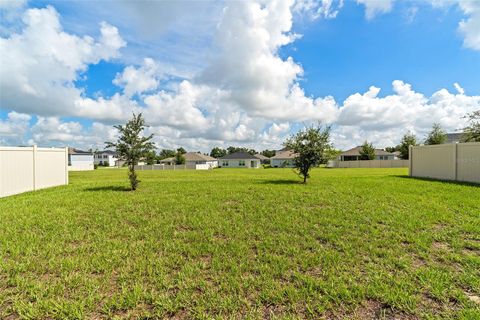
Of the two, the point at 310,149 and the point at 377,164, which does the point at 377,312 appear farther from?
the point at 377,164

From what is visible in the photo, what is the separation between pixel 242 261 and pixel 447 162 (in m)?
13.8

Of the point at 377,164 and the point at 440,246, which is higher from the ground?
the point at 377,164

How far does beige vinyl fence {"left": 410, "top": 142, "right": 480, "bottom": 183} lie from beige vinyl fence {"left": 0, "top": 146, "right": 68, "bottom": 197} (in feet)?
63.8

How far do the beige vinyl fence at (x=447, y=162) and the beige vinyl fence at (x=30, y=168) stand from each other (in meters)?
19.4

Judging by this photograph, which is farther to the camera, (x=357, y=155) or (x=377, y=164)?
(x=357, y=155)

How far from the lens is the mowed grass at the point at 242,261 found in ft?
9.59

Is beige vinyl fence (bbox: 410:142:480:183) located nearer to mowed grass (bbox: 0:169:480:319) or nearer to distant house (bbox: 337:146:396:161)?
mowed grass (bbox: 0:169:480:319)

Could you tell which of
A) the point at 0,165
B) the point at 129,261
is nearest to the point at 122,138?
the point at 0,165

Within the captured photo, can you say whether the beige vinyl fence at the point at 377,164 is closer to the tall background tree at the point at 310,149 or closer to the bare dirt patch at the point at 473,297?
the tall background tree at the point at 310,149

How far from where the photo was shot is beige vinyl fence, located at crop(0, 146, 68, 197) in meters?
9.16

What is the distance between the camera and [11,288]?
10.7ft

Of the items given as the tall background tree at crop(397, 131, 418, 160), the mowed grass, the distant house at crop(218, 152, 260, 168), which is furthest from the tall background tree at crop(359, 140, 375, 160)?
the mowed grass

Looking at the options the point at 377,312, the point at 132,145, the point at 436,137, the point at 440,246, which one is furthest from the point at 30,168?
the point at 436,137

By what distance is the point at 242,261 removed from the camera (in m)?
3.94
